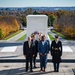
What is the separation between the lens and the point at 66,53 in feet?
45.6

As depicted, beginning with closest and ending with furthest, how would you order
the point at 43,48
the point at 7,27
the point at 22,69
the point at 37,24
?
the point at 43,48, the point at 22,69, the point at 37,24, the point at 7,27

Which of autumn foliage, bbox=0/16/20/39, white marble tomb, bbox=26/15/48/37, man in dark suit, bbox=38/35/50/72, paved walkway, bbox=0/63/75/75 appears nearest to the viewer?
man in dark suit, bbox=38/35/50/72

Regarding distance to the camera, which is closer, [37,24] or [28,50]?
[28,50]

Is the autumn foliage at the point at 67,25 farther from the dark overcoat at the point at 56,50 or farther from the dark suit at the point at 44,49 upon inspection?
the dark suit at the point at 44,49

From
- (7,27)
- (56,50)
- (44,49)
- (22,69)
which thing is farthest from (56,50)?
(7,27)

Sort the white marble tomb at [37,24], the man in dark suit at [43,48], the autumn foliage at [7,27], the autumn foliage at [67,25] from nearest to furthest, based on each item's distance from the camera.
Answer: the man in dark suit at [43,48], the white marble tomb at [37,24], the autumn foliage at [7,27], the autumn foliage at [67,25]

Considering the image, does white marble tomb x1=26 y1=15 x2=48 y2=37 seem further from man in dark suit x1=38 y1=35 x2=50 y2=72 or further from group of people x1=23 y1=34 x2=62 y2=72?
man in dark suit x1=38 y1=35 x2=50 y2=72

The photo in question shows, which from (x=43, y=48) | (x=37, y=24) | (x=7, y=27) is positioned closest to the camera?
(x=43, y=48)

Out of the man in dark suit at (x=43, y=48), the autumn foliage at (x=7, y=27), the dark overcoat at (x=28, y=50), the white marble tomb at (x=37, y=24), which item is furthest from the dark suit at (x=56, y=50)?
the autumn foliage at (x=7, y=27)

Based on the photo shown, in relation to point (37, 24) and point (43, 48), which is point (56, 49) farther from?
point (37, 24)

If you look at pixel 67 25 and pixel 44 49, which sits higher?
pixel 44 49

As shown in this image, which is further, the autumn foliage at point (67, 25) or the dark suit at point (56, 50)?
the autumn foliage at point (67, 25)

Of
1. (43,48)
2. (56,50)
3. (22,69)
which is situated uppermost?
(43,48)

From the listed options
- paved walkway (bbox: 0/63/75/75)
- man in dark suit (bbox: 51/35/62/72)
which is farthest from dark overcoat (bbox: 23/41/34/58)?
man in dark suit (bbox: 51/35/62/72)
